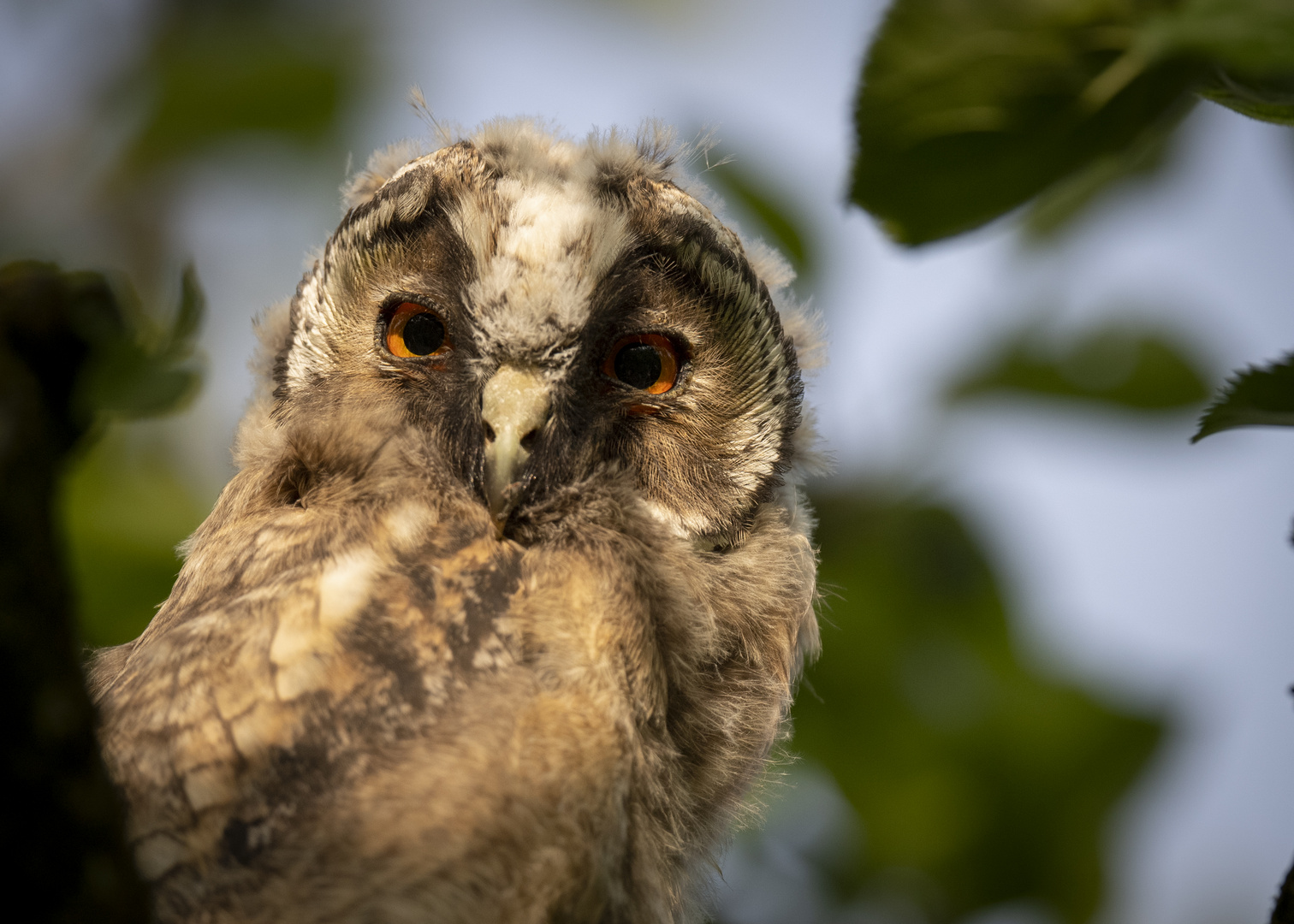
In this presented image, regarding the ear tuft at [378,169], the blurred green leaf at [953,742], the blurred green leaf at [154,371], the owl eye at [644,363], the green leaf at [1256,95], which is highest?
the ear tuft at [378,169]

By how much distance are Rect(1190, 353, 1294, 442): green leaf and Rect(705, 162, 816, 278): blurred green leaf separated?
1869 millimetres

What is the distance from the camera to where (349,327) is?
2.07 m

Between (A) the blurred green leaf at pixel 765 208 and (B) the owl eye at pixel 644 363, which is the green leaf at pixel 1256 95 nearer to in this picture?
(B) the owl eye at pixel 644 363

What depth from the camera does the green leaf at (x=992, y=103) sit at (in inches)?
28.6

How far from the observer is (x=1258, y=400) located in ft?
2.77

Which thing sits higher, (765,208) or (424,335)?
(765,208)

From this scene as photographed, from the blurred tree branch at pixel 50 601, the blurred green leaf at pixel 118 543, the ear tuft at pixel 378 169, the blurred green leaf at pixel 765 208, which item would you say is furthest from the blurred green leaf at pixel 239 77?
the blurred tree branch at pixel 50 601

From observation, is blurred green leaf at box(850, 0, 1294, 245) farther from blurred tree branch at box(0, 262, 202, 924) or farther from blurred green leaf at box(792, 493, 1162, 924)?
blurred green leaf at box(792, 493, 1162, 924)

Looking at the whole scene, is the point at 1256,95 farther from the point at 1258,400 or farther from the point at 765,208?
the point at 765,208

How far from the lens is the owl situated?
1.34m

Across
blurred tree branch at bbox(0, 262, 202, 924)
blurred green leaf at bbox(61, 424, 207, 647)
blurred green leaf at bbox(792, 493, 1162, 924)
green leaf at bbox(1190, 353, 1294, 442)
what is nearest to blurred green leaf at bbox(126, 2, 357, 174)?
blurred green leaf at bbox(61, 424, 207, 647)

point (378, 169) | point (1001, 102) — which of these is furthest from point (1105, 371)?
point (378, 169)

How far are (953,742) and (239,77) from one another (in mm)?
2246

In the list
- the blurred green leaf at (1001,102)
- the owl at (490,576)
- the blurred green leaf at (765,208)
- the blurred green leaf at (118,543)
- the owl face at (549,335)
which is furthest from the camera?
the blurred green leaf at (765,208)
